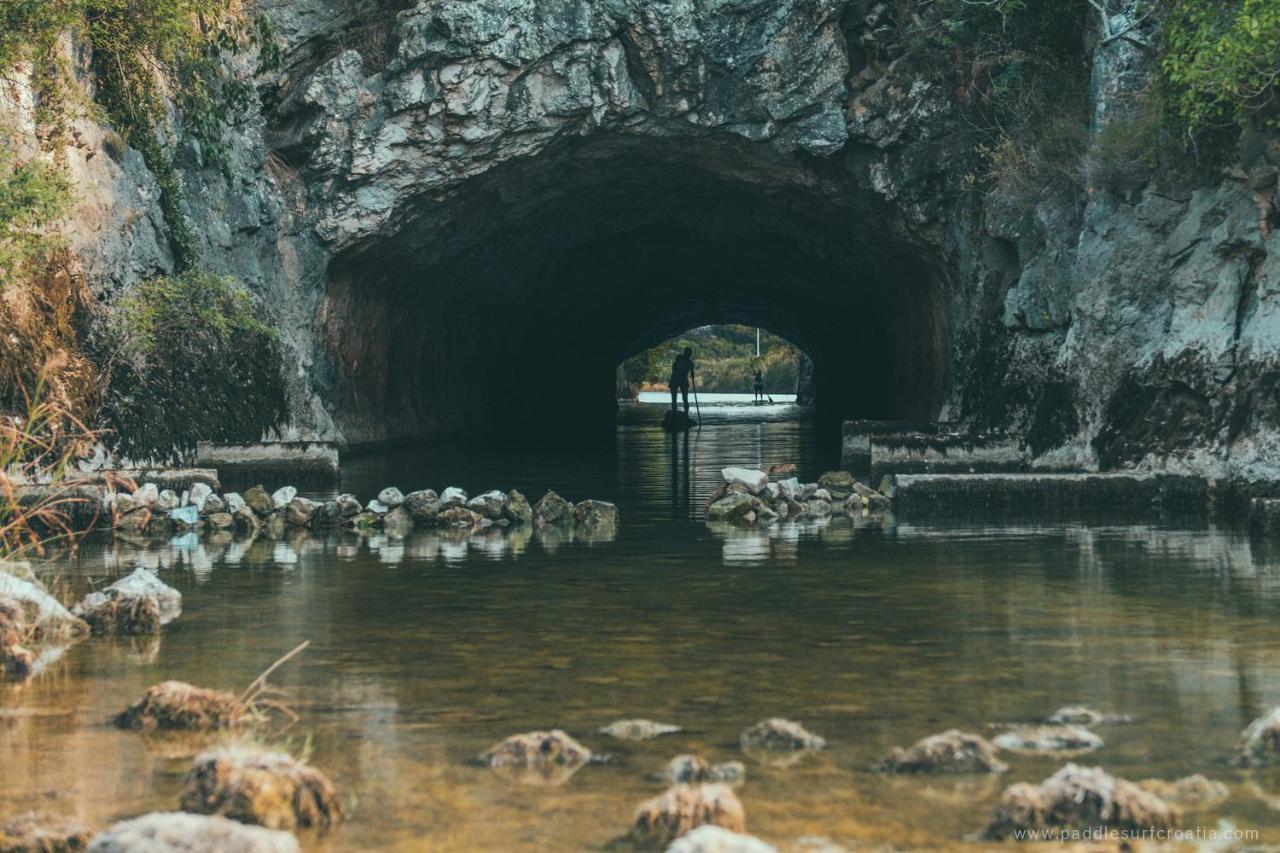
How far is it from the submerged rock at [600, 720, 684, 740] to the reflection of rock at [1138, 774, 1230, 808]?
1.61 meters

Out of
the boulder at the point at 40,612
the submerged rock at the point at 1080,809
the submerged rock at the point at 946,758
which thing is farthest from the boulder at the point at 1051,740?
the boulder at the point at 40,612

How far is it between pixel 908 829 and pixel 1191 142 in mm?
11927

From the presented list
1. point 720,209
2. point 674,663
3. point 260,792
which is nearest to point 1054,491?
point 674,663

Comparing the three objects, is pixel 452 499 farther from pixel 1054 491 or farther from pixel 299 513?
pixel 1054 491

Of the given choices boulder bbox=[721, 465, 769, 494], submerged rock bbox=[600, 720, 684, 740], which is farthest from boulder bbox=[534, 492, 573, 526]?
submerged rock bbox=[600, 720, 684, 740]

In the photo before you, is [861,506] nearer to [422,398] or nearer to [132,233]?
[132,233]

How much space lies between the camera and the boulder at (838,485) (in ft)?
47.1

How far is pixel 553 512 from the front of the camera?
13016 millimetres

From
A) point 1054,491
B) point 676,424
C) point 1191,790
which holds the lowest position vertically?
point 1191,790

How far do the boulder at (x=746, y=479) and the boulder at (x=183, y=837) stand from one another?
10.1 meters

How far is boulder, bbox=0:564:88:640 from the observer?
713 cm

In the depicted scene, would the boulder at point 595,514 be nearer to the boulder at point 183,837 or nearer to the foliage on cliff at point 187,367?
the foliage on cliff at point 187,367

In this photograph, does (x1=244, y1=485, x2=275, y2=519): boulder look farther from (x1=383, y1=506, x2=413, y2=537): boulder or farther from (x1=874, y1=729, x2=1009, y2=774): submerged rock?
(x1=874, y1=729, x2=1009, y2=774): submerged rock

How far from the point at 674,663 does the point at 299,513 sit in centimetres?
694
